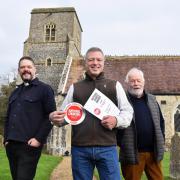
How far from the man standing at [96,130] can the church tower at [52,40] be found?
22.4m

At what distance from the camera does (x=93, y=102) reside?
417cm

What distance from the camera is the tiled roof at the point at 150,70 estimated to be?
2406cm

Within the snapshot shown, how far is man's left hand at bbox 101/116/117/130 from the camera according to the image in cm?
402

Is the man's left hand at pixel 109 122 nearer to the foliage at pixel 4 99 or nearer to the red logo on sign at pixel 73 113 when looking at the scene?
the red logo on sign at pixel 73 113

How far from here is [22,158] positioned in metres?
4.71

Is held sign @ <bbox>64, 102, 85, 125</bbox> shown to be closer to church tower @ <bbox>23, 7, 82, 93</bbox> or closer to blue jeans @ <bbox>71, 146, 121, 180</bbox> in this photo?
blue jeans @ <bbox>71, 146, 121, 180</bbox>

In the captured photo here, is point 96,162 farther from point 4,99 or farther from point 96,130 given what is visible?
point 4,99

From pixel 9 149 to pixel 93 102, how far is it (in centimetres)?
166

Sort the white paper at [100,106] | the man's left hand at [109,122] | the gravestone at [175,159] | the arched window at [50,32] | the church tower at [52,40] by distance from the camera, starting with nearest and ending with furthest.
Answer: the man's left hand at [109,122]
the white paper at [100,106]
the gravestone at [175,159]
the church tower at [52,40]
the arched window at [50,32]

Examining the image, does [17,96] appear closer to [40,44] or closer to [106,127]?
[106,127]

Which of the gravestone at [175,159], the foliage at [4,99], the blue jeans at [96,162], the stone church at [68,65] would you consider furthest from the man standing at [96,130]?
the foliage at [4,99]

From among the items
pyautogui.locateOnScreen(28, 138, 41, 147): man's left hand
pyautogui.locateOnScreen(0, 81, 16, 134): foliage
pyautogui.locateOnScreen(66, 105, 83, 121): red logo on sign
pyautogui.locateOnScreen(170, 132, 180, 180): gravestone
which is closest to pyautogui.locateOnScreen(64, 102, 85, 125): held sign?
pyautogui.locateOnScreen(66, 105, 83, 121): red logo on sign

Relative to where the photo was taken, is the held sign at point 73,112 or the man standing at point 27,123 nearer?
the held sign at point 73,112

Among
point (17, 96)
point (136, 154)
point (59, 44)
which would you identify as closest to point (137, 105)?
point (136, 154)
